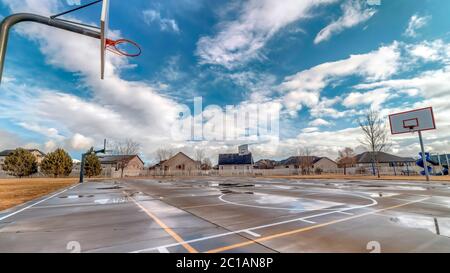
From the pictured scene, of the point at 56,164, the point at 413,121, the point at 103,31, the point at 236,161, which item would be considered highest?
the point at 413,121

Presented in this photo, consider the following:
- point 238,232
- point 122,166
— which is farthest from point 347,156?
point 238,232

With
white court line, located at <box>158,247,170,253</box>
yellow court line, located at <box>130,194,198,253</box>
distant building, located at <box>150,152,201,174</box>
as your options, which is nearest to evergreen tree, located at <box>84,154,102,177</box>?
distant building, located at <box>150,152,201,174</box>

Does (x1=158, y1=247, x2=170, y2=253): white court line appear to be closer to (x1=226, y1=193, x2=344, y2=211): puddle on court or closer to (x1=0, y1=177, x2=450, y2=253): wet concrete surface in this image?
(x1=0, y1=177, x2=450, y2=253): wet concrete surface

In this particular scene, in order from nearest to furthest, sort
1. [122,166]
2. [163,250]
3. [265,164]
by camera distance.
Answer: [163,250] < [122,166] < [265,164]

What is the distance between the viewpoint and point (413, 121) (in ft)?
94.2

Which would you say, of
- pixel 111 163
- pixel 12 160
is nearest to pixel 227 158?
pixel 111 163

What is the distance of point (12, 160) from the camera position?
55.4 m

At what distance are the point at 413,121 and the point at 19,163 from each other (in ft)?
268

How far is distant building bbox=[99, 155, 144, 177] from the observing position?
202 feet

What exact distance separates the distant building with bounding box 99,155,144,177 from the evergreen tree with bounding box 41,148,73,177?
Result: 33.2 ft

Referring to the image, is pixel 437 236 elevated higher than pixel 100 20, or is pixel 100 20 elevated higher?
pixel 100 20

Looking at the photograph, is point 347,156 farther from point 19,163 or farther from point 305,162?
point 19,163
